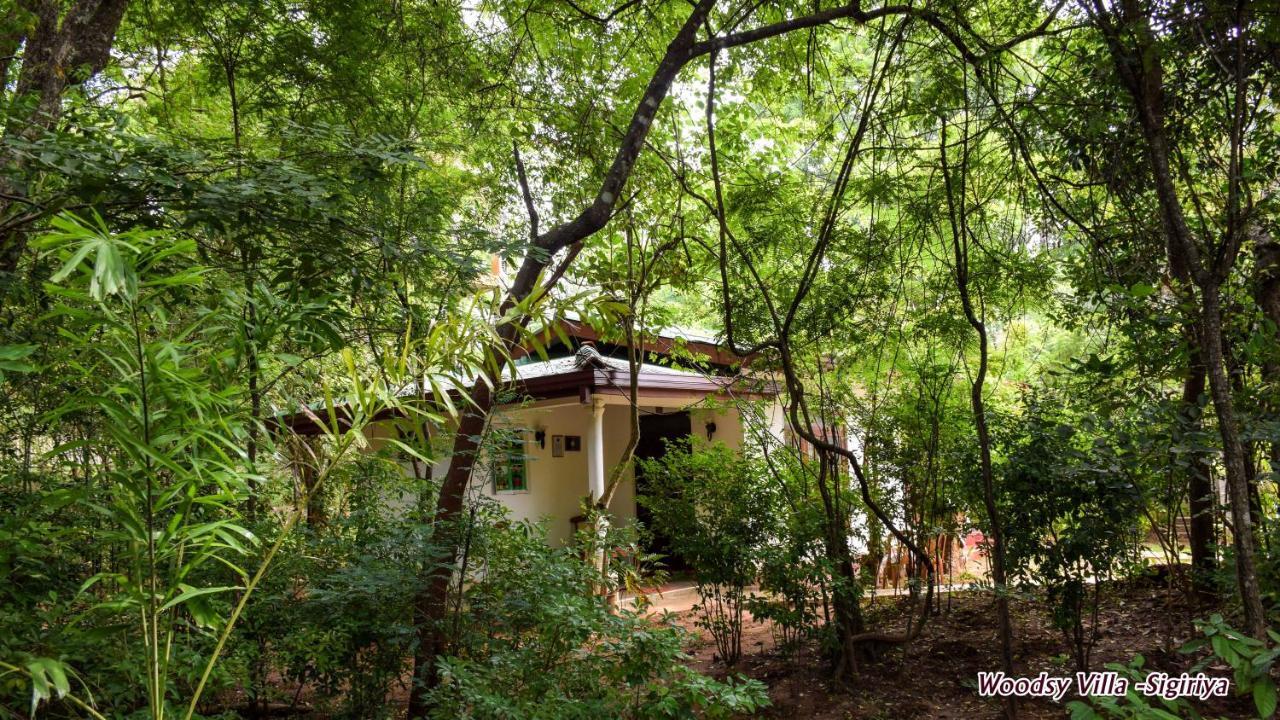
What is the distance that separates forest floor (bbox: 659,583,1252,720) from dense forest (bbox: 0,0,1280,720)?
0.04 m

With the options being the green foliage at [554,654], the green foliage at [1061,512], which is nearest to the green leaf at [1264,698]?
the green foliage at [554,654]

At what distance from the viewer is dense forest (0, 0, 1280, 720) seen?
2461 mm

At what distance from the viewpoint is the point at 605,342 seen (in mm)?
5422

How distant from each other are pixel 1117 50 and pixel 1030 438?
2.83 metres

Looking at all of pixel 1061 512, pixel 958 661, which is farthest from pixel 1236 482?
pixel 958 661

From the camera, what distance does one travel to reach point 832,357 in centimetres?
630

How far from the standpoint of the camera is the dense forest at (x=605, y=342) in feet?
8.07

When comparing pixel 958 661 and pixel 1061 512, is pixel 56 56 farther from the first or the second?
pixel 958 661

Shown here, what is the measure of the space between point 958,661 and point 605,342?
11.3ft

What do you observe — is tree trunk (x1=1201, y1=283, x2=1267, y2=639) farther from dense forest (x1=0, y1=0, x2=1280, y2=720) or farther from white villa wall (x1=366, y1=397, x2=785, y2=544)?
white villa wall (x1=366, y1=397, x2=785, y2=544)

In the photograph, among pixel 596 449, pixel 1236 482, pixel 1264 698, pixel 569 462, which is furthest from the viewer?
pixel 569 462

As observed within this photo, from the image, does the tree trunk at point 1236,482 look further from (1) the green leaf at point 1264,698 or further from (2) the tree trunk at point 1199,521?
(2) the tree trunk at point 1199,521

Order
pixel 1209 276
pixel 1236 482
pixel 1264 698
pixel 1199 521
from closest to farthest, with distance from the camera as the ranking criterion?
1. pixel 1264 698
2. pixel 1236 482
3. pixel 1209 276
4. pixel 1199 521

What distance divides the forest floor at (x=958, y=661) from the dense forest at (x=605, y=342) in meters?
0.04
